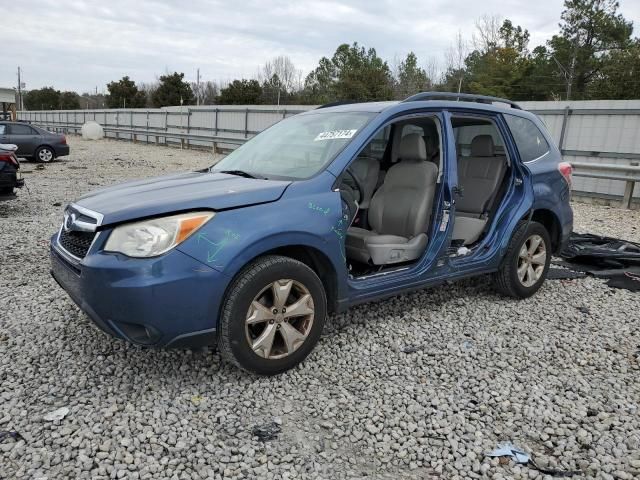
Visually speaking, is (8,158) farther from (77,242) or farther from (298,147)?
(298,147)

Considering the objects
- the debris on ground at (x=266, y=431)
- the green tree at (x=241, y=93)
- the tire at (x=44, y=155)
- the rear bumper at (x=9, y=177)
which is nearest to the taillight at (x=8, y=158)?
the rear bumper at (x=9, y=177)

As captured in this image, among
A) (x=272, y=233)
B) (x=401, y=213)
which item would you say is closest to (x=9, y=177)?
(x=401, y=213)

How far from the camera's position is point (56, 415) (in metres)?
2.80

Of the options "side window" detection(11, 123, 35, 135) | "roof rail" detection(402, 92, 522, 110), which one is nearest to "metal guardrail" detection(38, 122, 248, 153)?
"side window" detection(11, 123, 35, 135)

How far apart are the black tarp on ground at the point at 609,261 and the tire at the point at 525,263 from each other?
2.48 feet

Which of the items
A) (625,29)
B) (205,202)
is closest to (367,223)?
(205,202)

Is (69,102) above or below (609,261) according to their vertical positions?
above

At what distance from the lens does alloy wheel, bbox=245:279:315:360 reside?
10.1 feet

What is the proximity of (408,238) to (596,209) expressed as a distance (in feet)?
27.0

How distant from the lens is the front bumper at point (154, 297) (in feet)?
8.95

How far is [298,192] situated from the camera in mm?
3242

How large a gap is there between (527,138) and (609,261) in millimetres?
2166

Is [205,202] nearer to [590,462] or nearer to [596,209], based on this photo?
[590,462]

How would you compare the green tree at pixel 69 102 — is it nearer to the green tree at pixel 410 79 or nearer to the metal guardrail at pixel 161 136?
the metal guardrail at pixel 161 136
